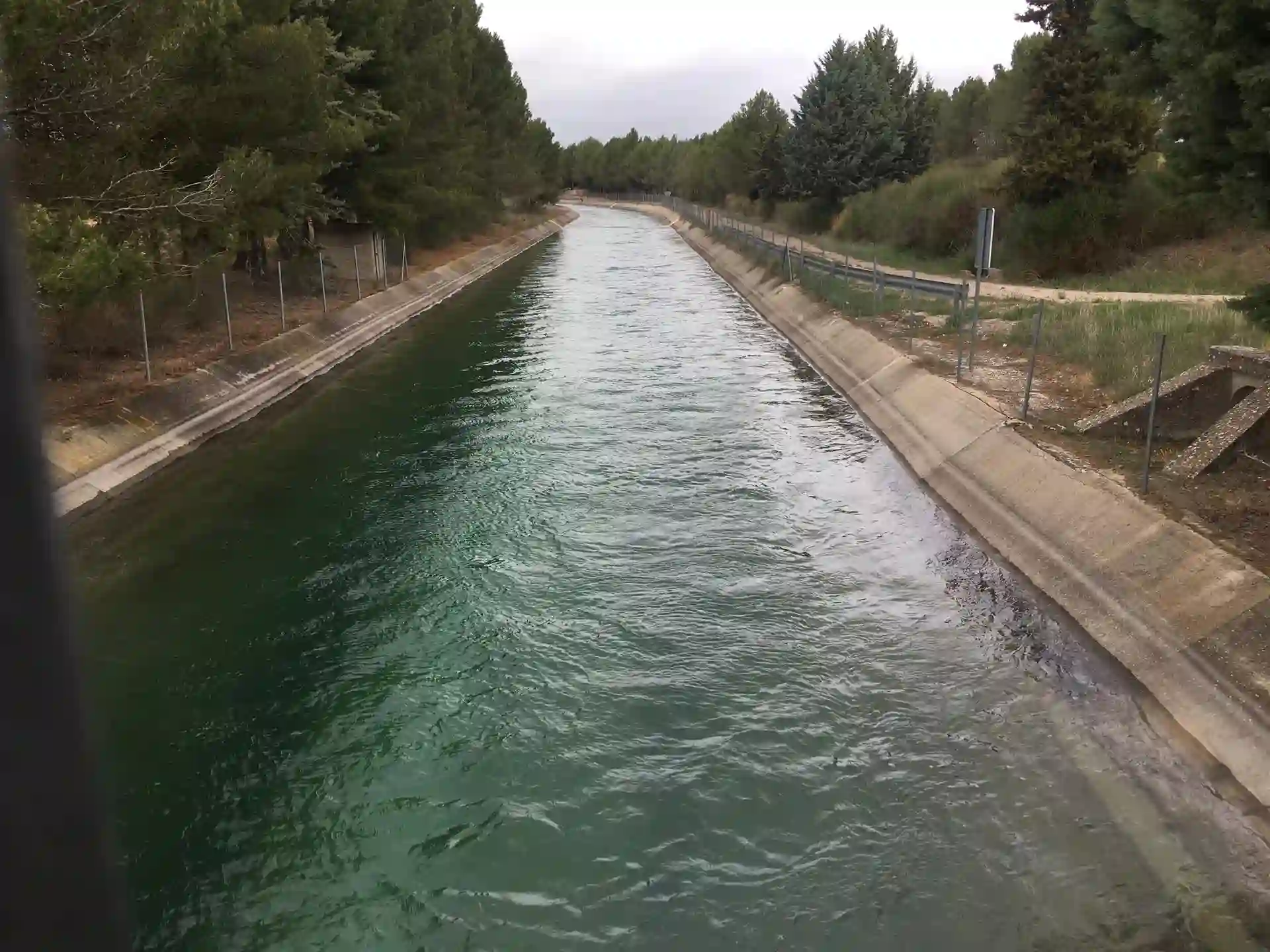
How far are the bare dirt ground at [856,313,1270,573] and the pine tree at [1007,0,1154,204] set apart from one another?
16.0 meters

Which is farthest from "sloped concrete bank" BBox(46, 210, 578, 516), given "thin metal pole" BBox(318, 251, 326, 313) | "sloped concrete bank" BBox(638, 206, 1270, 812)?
"sloped concrete bank" BBox(638, 206, 1270, 812)

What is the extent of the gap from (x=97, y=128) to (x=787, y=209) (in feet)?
205

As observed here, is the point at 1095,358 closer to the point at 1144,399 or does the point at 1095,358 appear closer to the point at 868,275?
the point at 1144,399

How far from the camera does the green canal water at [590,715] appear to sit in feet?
24.6

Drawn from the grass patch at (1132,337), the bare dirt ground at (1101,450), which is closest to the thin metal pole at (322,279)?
the bare dirt ground at (1101,450)

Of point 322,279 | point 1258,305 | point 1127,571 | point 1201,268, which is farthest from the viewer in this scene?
point 1201,268

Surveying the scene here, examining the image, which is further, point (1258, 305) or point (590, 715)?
point (1258, 305)

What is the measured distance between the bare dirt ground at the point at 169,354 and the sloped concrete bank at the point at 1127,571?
13089 millimetres

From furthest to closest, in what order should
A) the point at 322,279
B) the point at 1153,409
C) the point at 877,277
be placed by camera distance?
the point at 877,277 → the point at 322,279 → the point at 1153,409

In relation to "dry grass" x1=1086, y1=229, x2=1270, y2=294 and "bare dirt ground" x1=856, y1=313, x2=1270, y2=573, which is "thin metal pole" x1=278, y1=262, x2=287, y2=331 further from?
"dry grass" x1=1086, y1=229, x2=1270, y2=294

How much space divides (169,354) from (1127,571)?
19257 mm

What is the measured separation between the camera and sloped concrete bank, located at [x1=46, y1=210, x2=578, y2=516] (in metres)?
16.1

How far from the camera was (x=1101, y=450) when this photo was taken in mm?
15383

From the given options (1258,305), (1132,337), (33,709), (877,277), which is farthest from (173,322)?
(33,709)
